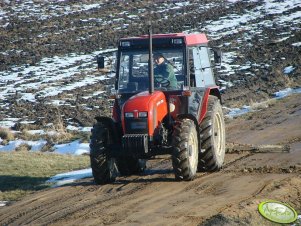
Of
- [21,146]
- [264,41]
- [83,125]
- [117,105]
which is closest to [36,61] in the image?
[264,41]

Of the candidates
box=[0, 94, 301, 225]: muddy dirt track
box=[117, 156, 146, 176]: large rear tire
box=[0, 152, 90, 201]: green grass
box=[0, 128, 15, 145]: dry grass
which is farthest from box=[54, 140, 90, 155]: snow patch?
box=[117, 156, 146, 176]: large rear tire

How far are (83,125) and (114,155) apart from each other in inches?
365

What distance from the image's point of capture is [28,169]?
14625mm

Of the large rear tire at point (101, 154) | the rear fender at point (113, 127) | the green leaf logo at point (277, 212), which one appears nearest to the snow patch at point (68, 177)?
the large rear tire at point (101, 154)

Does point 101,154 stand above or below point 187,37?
below

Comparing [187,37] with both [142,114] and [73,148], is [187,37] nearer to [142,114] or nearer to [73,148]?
[142,114]

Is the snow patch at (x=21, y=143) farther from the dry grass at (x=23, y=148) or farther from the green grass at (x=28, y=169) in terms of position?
the green grass at (x=28, y=169)

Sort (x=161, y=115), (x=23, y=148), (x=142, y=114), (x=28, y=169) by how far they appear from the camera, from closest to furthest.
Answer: (x=142, y=114) < (x=161, y=115) < (x=28, y=169) < (x=23, y=148)

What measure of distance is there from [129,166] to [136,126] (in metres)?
1.41

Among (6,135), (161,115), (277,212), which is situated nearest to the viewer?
(277,212)

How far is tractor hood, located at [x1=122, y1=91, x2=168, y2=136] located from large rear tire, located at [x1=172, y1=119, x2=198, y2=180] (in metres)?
0.38

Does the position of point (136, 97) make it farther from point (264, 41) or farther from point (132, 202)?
point (264, 41)

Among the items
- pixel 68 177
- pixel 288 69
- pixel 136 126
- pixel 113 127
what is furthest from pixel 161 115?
pixel 288 69

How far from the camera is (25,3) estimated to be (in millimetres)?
48438
